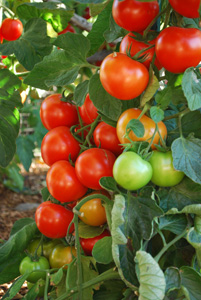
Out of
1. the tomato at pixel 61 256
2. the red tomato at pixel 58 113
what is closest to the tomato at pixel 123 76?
the red tomato at pixel 58 113

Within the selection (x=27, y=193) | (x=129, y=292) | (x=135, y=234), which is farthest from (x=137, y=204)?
(x=27, y=193)

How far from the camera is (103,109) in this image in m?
0.66

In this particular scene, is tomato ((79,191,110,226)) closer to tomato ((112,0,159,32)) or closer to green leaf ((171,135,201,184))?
green leaf ((171,135,201,184))

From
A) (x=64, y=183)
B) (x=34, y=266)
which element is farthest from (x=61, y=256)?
(x=64, y=183)

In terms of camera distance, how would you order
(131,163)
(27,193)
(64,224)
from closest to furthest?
(131,163) < (64,224) < (27,193)

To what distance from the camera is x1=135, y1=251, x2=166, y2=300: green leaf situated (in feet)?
1.73

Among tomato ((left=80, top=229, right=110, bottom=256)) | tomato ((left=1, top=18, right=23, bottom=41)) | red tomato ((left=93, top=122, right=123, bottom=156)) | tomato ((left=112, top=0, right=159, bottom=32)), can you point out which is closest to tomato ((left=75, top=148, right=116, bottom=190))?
red tomato ((left=93, top=122, right=123, bottom=156))

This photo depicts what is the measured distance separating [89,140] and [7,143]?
226mm

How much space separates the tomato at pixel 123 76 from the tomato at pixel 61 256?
1.20ft

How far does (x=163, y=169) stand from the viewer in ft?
1.98

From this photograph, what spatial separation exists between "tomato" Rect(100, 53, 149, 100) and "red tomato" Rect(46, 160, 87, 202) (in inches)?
8.5

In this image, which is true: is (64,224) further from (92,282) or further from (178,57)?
(178,57)

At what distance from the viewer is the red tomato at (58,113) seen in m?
0.82

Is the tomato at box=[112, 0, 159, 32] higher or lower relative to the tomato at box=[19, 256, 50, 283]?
higher
